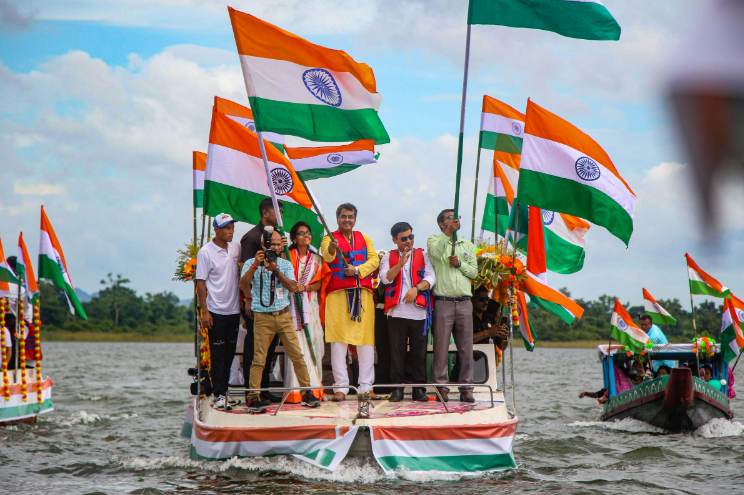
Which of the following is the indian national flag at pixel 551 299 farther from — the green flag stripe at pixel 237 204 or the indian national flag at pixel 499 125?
the green flag stripe at pixel 237 204

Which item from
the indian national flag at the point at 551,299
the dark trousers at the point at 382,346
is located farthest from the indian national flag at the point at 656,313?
the dark trousers at the point at 382,346

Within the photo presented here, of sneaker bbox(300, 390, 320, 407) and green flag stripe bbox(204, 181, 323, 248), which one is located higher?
green flag stripe bbox(204, 181, 323, 248)

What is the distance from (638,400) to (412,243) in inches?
370

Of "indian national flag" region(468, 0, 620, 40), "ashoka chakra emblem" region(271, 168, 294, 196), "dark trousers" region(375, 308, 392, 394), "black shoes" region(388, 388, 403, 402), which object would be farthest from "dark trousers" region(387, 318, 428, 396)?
"indian national flag" region(468, 0, 620, 40)

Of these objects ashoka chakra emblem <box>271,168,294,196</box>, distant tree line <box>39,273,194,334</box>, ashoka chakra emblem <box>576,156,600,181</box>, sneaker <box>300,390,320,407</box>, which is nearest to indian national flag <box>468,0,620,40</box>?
ashoka chakra emblem <box>576,156,600,181</box>

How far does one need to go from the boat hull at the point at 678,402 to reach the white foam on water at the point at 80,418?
13.9 metres

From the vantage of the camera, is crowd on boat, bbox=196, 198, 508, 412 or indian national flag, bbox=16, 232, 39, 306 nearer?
crowd on boat, bbox=196, 198, 508, 412

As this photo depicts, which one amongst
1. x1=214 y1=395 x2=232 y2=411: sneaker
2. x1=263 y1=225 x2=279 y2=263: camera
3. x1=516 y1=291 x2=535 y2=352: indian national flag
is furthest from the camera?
x1=516 y1=291 x2=535 y2=352: indian national flag

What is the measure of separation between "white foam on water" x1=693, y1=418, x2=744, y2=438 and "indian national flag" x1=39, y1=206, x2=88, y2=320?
14065 millimetres

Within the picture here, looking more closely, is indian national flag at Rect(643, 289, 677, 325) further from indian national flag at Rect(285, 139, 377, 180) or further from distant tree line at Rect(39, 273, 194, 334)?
distant tree line at Rect(39, 273, 194, 334)

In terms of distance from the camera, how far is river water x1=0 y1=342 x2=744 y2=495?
8422 millimetres

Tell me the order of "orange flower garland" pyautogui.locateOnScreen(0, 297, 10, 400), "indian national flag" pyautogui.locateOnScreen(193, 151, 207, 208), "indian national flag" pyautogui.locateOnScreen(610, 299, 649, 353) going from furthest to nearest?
"indian national flag" pyautogui.locateOnScreen(610, 299, 649, 353) < "orange flower garland" pyautogui.locateOnScreen(0, 297, 10, 400) < "indian national flag" pyautogui.locateOnScreen(193, 151, 207, 208)

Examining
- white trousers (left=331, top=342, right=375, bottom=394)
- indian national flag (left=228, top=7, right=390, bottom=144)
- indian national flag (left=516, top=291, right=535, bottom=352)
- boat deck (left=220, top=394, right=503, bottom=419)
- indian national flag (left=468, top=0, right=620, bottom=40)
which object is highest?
indian national flag (left=468, top=0, right=620, bottom=40)

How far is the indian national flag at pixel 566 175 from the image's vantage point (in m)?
10.5
